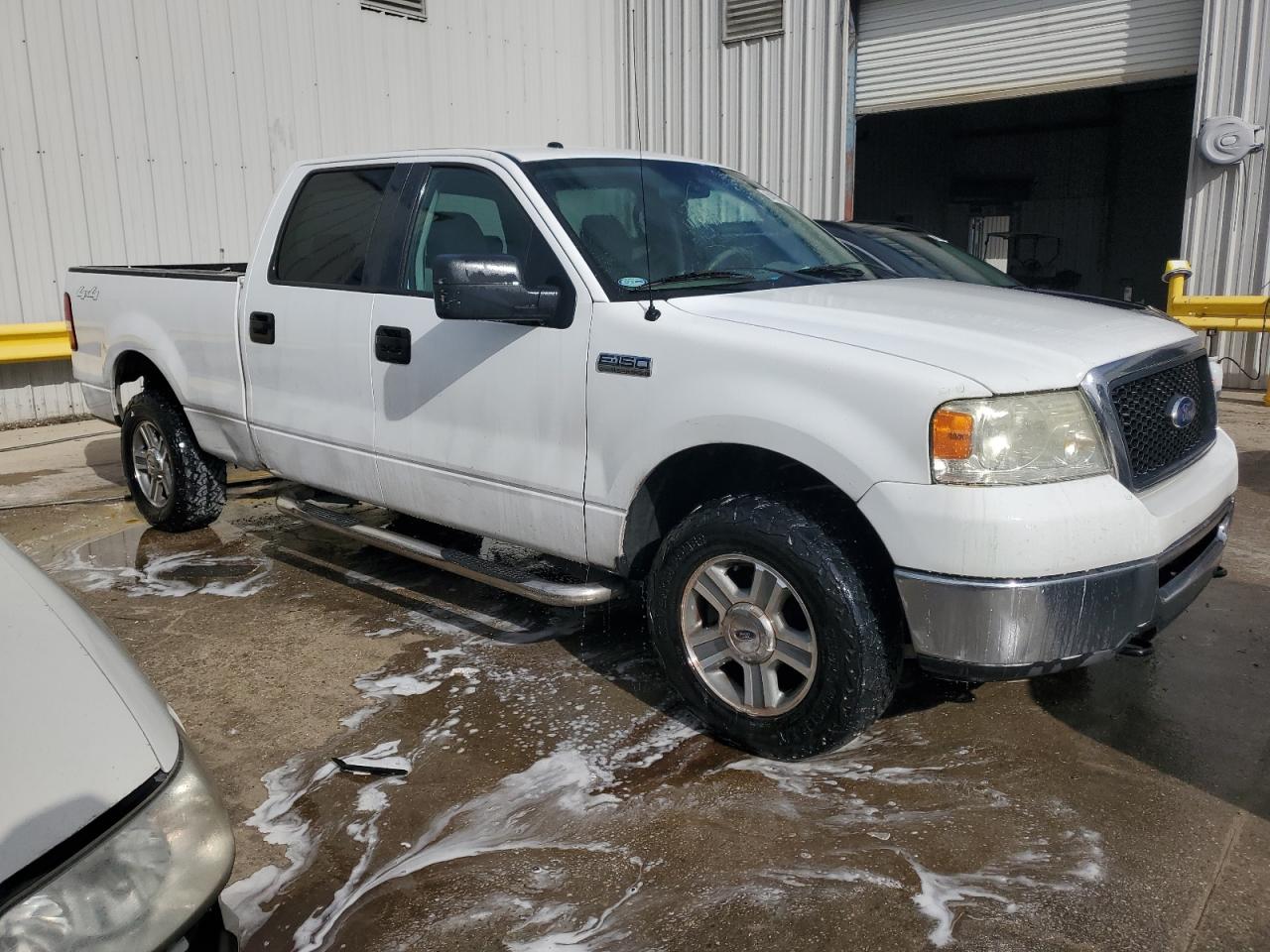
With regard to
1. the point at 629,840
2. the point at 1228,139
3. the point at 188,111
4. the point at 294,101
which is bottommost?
the point at 629,840

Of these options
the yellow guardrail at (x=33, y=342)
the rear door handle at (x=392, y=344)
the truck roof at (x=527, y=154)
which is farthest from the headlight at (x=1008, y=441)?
the yellow guardrail at (x=33, y=342)

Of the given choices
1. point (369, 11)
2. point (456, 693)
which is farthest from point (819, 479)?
point (369, 11)

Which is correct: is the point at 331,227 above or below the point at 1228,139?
below

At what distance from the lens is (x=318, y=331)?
459 cm

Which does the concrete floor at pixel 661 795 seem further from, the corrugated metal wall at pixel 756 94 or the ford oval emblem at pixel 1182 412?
the corrugated metal wall at pixel 756 94

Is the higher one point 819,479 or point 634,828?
point 819,479

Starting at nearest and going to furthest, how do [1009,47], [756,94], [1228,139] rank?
[1228,139] < [1009,47] < [756,94]

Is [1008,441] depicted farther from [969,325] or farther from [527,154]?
[527,154]

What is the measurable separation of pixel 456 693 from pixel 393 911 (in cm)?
127

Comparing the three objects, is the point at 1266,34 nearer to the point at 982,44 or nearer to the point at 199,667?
the point at 982,44

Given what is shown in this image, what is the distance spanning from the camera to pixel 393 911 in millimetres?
2658

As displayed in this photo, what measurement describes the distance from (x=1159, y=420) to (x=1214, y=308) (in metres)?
7.80

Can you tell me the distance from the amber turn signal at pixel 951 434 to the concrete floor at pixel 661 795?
1.05m

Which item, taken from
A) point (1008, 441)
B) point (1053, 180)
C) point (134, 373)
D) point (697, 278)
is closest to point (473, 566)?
point (697, 278)
